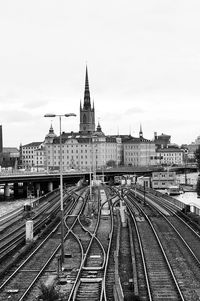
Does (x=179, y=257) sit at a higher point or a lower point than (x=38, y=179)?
lower

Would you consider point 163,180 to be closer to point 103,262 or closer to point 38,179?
point 38,179

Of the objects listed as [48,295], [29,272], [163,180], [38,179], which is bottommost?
[29,272]

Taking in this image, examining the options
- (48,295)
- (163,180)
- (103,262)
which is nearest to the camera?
(48,295)

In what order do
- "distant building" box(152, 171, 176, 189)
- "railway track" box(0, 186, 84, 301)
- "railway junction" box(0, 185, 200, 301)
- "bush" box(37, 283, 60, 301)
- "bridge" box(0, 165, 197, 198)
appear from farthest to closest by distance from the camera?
"distant building" box(152, 171, 176, 189) < "bridge" box(0, 165, 197, 198) < "railway track" box(0, 186, 84, 301) < "railway junction" box(0, 185, 200, 301) < "bush" box(37, 283, 60, 301)

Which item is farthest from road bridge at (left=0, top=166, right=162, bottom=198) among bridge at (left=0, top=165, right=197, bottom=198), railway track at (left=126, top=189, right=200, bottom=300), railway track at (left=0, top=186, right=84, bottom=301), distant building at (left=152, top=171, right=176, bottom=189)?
railway track at (left=0, top=186, right=84, bottom=301)

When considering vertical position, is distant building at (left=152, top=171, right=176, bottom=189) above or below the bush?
above

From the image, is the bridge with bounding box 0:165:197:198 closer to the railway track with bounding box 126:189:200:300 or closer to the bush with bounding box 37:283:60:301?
the railway track with bounding box 126:189:200:300

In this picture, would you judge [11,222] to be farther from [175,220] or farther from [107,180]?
[107,180]

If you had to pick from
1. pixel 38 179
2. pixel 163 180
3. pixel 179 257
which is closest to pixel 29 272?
pixel 179 257

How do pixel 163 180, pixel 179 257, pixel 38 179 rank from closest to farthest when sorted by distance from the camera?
pixel 179 257 → pixel 38 179 → pixel 163 180

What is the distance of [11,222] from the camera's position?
4797 cm

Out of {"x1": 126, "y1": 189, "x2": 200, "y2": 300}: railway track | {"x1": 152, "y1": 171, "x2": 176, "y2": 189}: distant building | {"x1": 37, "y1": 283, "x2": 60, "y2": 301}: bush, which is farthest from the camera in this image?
{"x1": 152, "y1": 171, "x2": 176, "y2": 189}: distant building

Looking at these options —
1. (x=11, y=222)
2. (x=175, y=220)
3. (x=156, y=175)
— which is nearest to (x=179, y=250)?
(x=175, y=220)

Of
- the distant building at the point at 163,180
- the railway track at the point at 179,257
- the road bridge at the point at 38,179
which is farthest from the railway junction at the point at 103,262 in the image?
the distant building at the point at 163,180
